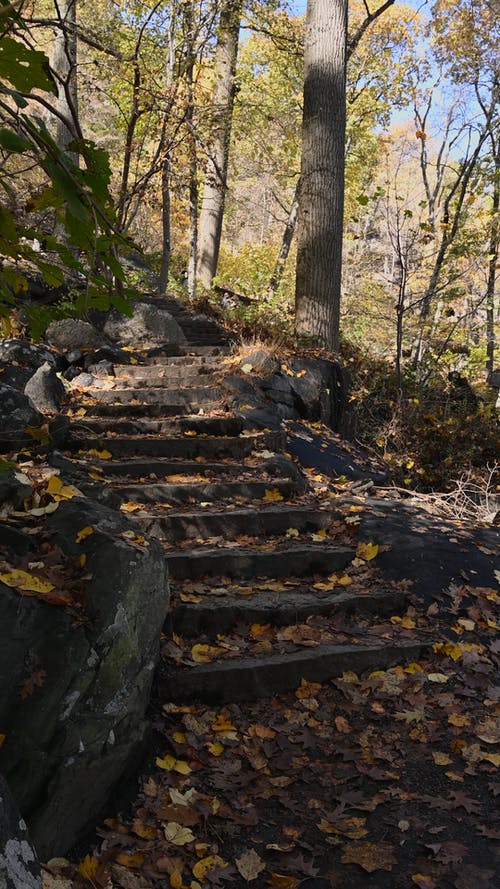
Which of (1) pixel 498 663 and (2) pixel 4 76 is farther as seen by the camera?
(1) pixel 498 663

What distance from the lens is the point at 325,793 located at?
2.73 meters

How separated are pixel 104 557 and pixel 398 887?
1662mm

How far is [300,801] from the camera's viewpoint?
269 centimetres

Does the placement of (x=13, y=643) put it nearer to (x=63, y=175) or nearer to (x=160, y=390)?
(x=63, y=175)

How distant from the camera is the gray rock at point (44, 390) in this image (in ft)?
20.2

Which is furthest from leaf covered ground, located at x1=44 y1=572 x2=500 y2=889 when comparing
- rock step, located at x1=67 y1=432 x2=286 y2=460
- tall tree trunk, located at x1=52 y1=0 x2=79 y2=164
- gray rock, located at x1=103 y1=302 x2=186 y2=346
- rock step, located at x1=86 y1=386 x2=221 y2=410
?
gray rock, located at x1=103 y1=302 x2=186 y2=346

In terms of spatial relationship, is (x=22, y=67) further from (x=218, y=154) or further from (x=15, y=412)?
(x=218, y=154)

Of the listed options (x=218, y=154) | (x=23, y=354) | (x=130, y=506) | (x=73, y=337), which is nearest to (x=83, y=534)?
(x=130, y=506)

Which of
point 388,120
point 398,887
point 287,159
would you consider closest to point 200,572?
point 398,887

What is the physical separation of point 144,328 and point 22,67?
859 cm

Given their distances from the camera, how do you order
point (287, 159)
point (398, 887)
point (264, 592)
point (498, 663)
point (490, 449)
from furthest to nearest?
point (287, 159) < point (490, 449) < point (264, 592) < point (498, 663) < point (398, 887)

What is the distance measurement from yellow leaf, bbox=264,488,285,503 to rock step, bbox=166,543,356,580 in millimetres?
750

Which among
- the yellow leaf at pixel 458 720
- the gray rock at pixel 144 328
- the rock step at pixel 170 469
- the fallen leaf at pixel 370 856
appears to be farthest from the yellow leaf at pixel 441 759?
the gray rock at pixel 144 328

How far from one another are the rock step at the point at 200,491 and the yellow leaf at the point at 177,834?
2433mm
